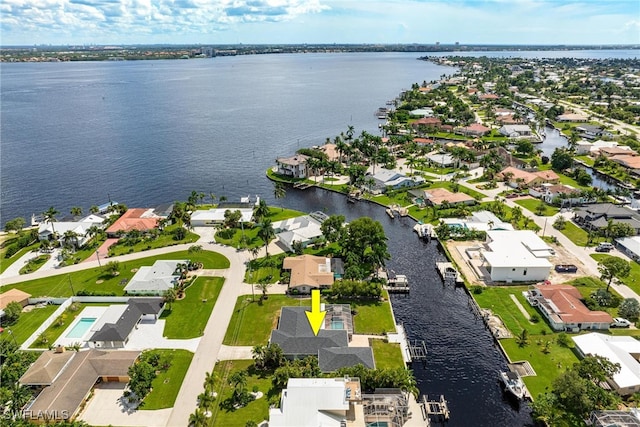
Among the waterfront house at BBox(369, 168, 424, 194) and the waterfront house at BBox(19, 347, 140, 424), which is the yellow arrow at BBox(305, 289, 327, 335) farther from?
the waterfront house at BBox(369, 168, 424, 194)

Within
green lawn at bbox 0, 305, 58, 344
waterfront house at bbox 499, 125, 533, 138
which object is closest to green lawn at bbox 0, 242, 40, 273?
green lawn at bbox 0, 305, 58, 344

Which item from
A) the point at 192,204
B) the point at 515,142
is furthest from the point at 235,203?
the point at 515,142

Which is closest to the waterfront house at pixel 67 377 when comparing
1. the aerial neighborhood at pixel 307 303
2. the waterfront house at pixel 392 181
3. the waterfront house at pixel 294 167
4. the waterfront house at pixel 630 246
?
the aerial neighborhood at pixel 307 303

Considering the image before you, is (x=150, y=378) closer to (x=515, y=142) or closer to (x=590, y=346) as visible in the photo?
(x=590, y=346)

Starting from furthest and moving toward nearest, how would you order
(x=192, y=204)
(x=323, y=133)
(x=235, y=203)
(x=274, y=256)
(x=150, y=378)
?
(x=323, y=133)
(x=235, y=203)
(x=192, y=204)
(x=274, y=256)
(x=150, y=378)

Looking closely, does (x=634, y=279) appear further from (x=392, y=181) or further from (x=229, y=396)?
(x=229, y=396)

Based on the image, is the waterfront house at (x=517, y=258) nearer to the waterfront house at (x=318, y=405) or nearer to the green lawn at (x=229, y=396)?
the waterfront house at (x=318, y=405)

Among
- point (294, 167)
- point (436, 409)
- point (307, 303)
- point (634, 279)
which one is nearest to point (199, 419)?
point (436, 409)
